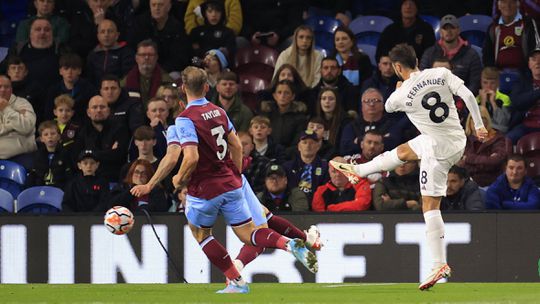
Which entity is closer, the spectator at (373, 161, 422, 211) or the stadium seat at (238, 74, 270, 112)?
the spectator at (373, 161, 422, 211)

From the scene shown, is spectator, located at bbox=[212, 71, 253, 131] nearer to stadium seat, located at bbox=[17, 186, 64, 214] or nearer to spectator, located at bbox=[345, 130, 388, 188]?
spectator, located at bbox=[345, 130, 388, 188]

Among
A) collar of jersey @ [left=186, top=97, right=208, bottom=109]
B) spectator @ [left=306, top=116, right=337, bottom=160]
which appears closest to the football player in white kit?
collar of jersey @ [left=186, top=97, right=208, bottom=109]

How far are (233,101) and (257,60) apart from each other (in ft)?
5.13

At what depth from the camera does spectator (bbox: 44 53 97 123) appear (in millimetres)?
18234

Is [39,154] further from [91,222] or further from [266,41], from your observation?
[266,41]

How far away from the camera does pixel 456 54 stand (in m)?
17.6

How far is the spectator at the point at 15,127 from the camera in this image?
58.0 feet

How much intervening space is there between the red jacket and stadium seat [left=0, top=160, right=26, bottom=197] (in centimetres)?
399

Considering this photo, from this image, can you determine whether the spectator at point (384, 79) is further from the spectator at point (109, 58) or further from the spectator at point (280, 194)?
the spectator at point (109, 58)

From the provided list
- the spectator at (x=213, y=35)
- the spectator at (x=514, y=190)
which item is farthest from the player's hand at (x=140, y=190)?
the spectator at (x=213, y=35)

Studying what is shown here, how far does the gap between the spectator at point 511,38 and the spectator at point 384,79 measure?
4.44 ft

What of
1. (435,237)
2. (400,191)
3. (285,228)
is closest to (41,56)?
(400,191)

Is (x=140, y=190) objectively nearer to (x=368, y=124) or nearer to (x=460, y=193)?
(x=460, y=193)

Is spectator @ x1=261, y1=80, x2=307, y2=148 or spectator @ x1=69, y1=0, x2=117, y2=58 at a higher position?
spectator @ x1=69, y1=0, x2=117, y2=58
